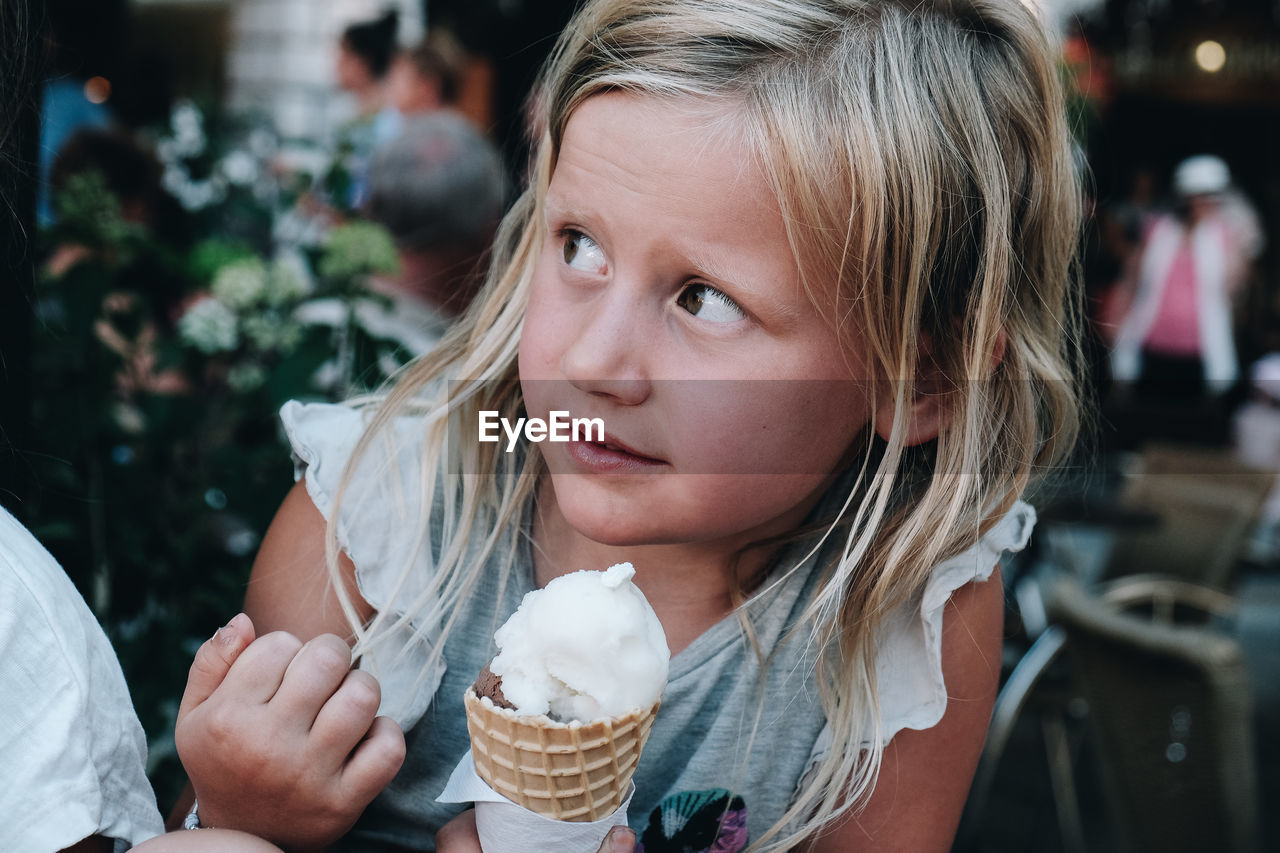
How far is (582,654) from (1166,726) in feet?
4.93

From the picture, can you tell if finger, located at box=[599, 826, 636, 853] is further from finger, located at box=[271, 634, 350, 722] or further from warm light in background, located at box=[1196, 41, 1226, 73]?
warm light in background, located at box=[1196, 41, 1226, 73]

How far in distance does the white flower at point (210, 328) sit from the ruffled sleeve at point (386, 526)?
734mm

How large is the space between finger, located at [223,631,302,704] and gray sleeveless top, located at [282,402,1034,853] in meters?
0.25

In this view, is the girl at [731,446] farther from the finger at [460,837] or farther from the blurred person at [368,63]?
the blurred person at [368,63]

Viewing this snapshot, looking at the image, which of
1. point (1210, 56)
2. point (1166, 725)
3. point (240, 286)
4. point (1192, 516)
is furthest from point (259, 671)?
point (1210, 56)

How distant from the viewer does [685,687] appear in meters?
1.37

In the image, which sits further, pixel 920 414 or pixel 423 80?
pixel 423 80

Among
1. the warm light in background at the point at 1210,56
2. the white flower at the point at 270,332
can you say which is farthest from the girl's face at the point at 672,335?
the warm light in background at the point at 1210,56

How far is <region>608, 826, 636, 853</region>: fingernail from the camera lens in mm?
1051

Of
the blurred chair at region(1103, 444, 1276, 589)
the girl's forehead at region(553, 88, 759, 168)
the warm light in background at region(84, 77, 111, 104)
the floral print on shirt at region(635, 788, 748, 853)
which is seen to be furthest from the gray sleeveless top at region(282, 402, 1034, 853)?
the warm light in background at region(84, 77, 111, 104)

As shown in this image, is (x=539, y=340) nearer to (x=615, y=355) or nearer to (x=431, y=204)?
(x=615, y=355)

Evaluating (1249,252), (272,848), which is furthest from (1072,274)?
(1249,252)

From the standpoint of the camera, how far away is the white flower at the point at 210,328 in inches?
81.0

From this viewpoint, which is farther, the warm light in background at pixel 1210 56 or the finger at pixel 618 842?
the warm light in background at pixel 1210 56
